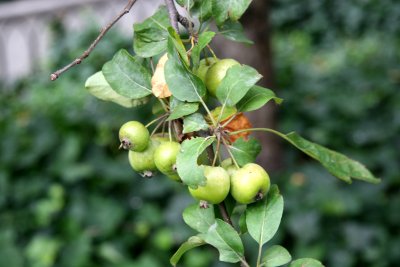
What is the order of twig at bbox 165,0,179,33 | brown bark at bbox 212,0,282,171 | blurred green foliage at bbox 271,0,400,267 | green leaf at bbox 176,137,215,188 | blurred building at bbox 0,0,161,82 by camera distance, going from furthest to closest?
blurred building at bbox 0,0,161,82 → brown bark at bbox 212,0,282,171 → blurred green foliage at bbox 271,0,400,267 → twig at bbox 165,0,179,33 → green leaf at bbox 176,137,215,188

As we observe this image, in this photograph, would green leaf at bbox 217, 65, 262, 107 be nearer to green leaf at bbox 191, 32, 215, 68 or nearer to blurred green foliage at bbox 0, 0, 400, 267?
green leaf at bbox 191, 32, 215, 68

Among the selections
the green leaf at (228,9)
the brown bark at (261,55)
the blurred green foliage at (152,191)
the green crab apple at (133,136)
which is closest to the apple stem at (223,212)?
the green crab apple at (133,136)

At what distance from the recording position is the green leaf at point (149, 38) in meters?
0.73

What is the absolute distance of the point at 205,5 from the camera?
0.74 meters

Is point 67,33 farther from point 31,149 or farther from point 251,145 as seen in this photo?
point 251,145

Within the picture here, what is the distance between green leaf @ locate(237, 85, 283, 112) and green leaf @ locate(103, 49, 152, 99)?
0.37 ft

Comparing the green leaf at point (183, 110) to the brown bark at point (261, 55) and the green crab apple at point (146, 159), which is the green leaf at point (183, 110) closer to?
the green crab apple at point (146, 159)

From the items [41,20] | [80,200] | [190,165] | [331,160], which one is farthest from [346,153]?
[41,20]

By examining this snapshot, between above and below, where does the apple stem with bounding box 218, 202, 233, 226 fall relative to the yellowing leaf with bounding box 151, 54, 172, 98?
below

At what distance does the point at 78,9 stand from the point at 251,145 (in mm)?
6197

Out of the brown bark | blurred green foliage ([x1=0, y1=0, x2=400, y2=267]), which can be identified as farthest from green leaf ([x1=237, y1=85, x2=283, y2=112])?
the brown bark

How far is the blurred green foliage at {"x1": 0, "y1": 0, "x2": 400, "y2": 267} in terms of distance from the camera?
2.45m

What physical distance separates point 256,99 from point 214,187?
0.45 ft

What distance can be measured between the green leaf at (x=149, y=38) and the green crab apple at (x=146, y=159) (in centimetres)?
11
